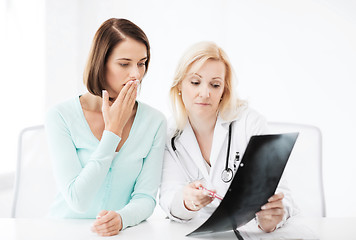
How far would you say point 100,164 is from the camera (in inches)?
54.7

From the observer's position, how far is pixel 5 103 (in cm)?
266

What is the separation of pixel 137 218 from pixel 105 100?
466 mm

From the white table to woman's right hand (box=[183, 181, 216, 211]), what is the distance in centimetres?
8

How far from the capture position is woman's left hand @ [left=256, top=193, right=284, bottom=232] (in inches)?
45.4

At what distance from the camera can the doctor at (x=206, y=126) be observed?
158 centimetres

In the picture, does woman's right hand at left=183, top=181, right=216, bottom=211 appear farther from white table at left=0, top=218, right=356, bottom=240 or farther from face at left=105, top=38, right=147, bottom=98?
face at left=105, top=38, right=147, bottom=98

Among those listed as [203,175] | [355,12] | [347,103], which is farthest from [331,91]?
[203,175]

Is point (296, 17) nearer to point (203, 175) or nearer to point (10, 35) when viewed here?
point (203, 175)

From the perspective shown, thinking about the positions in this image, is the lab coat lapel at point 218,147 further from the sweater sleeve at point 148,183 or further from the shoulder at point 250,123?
the sweater sleeve at point 148,183

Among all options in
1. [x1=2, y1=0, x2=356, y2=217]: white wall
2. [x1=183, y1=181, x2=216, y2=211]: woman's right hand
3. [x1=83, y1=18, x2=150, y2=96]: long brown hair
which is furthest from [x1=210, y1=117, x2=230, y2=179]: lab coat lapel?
[x1=2, y1=0, x2=356, y2=217]: white wall

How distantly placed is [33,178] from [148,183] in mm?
627

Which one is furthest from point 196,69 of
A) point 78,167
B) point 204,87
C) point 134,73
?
point 78,167

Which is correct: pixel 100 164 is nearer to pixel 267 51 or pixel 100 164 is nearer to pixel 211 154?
pixel 211 154

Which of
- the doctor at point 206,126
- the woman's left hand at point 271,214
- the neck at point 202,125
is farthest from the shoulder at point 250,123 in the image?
the woman's left hand at point 271,214
